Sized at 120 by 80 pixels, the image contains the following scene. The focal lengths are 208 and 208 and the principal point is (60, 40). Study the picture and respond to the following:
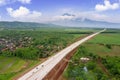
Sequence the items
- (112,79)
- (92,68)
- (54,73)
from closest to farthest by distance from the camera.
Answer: (112,79), (54,73), (92,68)

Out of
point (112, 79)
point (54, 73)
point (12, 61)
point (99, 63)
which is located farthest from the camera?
point (12, 61)

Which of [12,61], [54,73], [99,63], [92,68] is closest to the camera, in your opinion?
[54,73]

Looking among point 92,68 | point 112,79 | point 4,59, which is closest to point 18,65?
point 4,59

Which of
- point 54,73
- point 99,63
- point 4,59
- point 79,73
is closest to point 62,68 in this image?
point 54,73

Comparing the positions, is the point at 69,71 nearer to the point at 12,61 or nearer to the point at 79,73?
the point at 79,73

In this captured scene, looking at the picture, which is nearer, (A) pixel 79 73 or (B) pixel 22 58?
(A) pixel 79 73

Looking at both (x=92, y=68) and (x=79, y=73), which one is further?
(x=92, y=68)

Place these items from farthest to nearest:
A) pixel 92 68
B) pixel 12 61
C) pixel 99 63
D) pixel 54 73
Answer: pixel 12 61 < pixel 99 63 < pixel 92 68 < pixel 54 73

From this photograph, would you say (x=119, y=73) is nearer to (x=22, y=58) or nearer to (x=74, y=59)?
(x=74, y=59)
